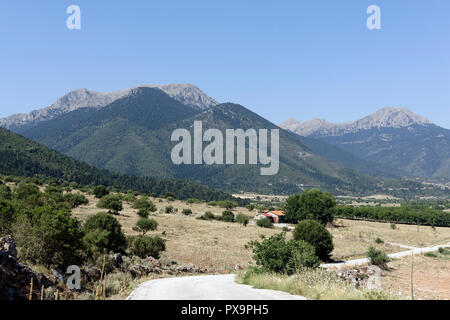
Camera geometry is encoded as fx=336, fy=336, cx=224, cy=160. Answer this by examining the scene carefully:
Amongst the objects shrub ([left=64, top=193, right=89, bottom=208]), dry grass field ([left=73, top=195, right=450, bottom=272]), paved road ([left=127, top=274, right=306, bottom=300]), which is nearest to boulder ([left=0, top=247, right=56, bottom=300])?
paved road ([left=127, top=274, right=306, bottom=300])

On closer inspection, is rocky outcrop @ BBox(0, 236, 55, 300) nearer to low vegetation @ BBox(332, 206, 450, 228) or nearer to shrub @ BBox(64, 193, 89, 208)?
shrub @ BBox(64, 193, 89, 208)

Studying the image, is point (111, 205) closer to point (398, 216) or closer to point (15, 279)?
point (15, 279)

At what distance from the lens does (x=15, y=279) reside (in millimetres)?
12836

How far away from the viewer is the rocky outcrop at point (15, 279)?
454 inches

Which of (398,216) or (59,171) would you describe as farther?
(59,171)

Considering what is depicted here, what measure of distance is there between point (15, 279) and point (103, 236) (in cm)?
1537

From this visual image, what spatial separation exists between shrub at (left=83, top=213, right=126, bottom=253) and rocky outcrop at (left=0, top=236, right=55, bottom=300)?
12.5m

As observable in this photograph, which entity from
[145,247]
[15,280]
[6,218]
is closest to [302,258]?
[15,280]

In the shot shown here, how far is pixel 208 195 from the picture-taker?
174m

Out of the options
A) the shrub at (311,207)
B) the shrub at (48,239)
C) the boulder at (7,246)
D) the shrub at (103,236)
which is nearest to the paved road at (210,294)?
the boulder at (7,246)

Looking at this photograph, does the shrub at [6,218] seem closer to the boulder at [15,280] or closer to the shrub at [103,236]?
the shrub at [103,236]

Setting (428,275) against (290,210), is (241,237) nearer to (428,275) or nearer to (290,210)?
(428,275)

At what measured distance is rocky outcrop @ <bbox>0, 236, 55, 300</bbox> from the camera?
454 inches

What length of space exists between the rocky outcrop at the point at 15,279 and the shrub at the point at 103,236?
12.5m
